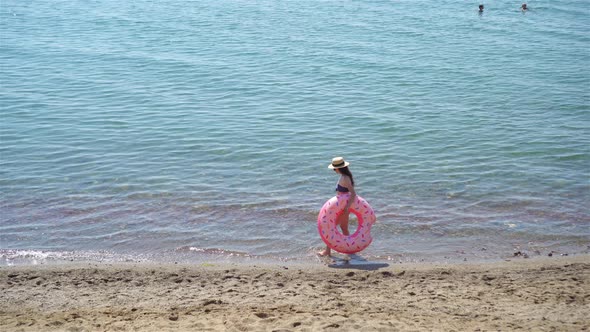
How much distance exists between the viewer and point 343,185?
35.3 feet

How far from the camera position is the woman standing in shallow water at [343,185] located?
10.5m

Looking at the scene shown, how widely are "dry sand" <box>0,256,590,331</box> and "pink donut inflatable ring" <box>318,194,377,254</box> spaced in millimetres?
397

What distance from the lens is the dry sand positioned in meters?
8.00

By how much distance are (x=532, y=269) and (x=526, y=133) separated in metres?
8.08

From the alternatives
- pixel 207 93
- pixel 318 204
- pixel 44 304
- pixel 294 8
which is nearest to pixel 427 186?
pixel 318 204

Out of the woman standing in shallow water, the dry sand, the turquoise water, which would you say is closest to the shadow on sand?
the dry sand

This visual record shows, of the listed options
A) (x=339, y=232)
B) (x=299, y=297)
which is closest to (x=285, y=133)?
(x=339, y=232)

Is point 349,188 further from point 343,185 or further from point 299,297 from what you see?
point 299,297

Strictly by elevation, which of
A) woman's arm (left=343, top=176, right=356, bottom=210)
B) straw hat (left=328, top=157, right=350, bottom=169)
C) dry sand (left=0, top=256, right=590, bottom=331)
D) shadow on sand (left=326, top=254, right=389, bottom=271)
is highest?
straw hat (left=328, top=157, right=350, bottom=169)

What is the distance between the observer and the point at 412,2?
36.0m

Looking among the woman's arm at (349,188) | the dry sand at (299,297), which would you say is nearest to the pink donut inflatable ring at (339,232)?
the woman's arm at (349,188)

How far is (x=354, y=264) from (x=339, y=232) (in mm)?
541

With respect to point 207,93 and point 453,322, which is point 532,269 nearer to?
point 453,322

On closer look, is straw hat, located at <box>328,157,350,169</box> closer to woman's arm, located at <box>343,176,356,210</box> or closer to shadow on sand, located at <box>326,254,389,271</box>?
woman's arm, located at <box>343,176,356,210</box>
